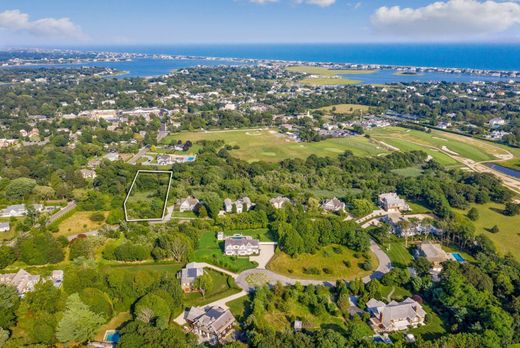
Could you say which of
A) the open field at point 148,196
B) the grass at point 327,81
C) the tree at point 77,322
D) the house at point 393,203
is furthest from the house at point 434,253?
the grass at point 327,81

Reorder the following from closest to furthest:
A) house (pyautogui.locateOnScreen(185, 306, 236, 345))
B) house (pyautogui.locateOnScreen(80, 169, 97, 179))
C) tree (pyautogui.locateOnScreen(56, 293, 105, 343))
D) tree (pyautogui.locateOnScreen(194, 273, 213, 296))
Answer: tree (pyautogui.locateOnScreen(56, 293, 105, 343)), house (pyautogui.locateOnScreen(185, 306, 236, 345)), tree (pyautogui.locateOnScreen(194, 273, 213, 296)), house (pyautogui.locateOnScreen(80, 169, 97, 179))

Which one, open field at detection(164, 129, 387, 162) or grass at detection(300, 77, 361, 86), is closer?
open field at detection(164, 129, 387, 162)

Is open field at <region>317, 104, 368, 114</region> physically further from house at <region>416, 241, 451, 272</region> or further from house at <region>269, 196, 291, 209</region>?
house at <region>416, 241, 451, 272</region>

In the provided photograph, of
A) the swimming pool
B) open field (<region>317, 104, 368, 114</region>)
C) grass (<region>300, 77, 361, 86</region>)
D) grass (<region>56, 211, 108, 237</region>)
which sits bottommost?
grass (<region>56, 211, 108, 237</region>)

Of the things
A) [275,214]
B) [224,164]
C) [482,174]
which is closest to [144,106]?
[224,164]

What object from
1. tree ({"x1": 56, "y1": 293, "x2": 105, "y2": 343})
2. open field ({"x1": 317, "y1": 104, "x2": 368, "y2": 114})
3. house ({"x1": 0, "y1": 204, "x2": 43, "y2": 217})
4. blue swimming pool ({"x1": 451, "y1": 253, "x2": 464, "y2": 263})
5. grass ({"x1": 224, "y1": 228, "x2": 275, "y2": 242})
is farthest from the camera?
open field ({"x1": 317, "y1": 104, "x2": 368, "y2": 114})

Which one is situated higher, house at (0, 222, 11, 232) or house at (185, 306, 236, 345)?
house at (185, 306, 236, 345)

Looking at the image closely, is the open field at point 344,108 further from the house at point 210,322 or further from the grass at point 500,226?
the house at point 210,322

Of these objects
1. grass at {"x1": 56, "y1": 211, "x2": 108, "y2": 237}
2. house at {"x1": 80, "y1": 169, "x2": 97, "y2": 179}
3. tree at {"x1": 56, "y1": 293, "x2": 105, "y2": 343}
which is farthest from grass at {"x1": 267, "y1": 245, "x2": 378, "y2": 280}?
house at {"x1": 80, "y1": 169, "x2": 97, "y2": 179}

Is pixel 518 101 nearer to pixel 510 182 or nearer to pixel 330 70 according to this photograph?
pixel 510 182
